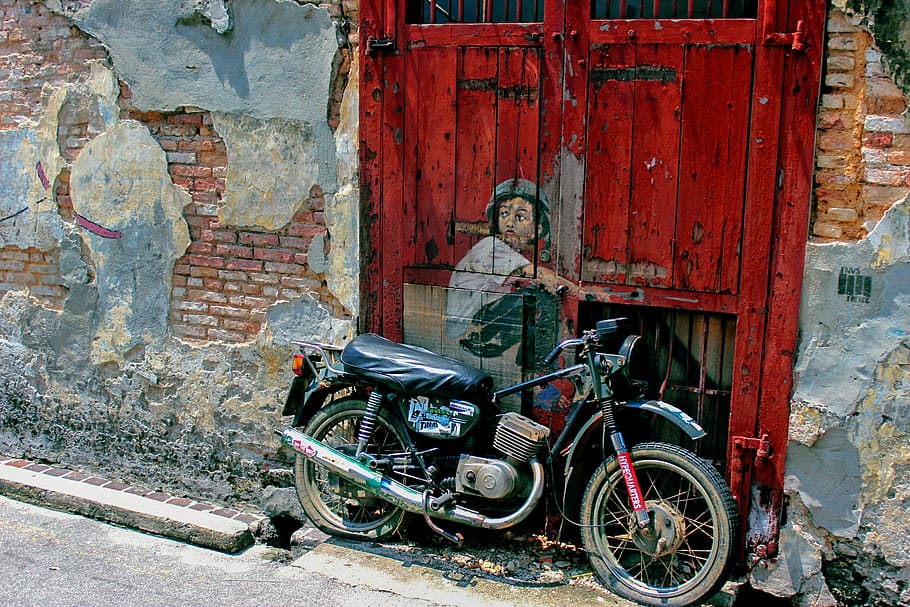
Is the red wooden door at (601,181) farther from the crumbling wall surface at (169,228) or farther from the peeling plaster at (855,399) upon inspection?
the crumbling wall surface at (169,228)

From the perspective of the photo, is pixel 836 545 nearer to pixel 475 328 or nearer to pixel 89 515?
pixel 475 328

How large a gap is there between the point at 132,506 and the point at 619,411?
2809mm

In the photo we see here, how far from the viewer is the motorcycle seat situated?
4.23 metres

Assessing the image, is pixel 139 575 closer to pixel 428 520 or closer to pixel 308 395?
pixel 308 395

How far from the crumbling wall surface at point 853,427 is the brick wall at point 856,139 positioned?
0.09 m

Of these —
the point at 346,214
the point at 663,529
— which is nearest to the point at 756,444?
the point at 663,529

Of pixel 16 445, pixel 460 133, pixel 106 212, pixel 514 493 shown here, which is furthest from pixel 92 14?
pixel 514 493

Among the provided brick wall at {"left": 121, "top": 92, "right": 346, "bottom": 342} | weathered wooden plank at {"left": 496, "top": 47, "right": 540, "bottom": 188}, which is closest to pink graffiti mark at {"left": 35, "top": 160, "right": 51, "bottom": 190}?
brick wall at {"left": 121, "top": 92, "right": 346, "bottom": 342}

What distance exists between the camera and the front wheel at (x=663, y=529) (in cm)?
380

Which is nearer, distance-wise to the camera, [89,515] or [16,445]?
[89,515]

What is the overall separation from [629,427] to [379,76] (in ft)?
7.34

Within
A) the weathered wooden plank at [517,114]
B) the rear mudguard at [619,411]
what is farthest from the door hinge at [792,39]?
the rear mudguard at [619,411]

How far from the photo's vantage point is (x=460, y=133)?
445 centimetres

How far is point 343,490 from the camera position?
4.69 metres
